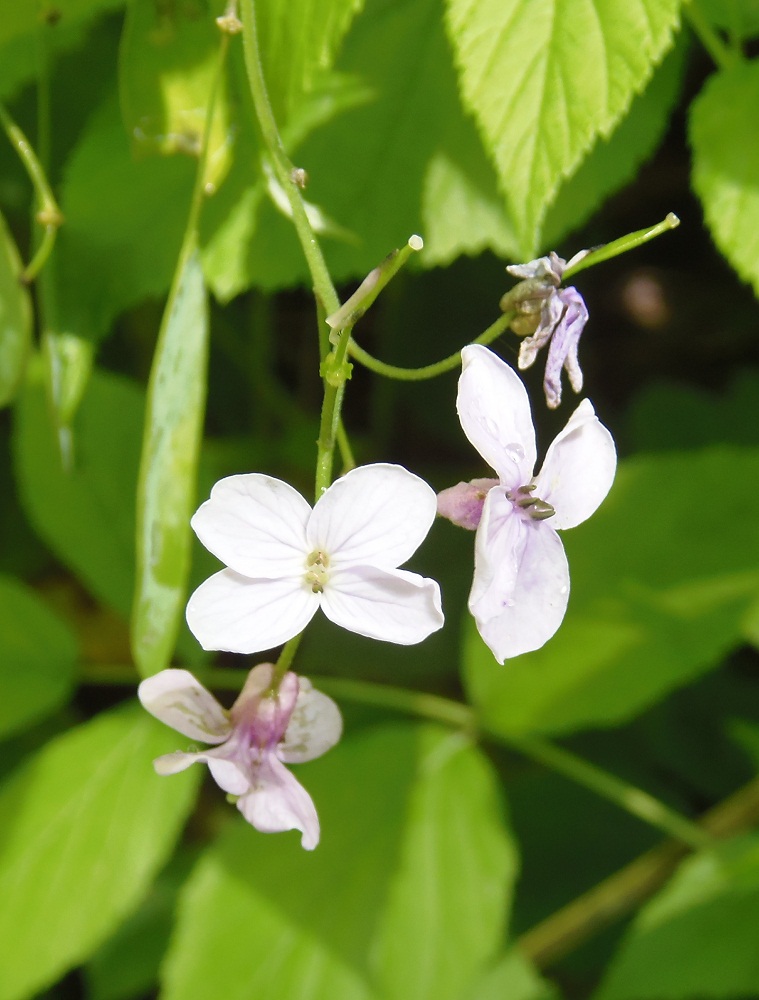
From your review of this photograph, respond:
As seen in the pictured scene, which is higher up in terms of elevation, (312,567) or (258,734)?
(312,567)

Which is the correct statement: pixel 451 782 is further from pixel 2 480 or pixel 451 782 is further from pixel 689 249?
pixel 689 249

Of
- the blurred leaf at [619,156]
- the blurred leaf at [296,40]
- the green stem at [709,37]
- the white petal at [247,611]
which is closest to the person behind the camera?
the white petal at [247,611]

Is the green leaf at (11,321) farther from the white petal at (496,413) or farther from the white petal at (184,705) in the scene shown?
the white petal at (496,413)

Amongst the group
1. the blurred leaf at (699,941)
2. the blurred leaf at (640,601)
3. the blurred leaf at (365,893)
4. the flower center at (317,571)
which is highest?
the flower center at (317,571)

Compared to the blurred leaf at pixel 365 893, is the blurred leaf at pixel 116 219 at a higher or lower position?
higher

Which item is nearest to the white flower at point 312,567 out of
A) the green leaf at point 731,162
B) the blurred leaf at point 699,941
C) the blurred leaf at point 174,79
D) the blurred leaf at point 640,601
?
the blurred leaf at point 174,79

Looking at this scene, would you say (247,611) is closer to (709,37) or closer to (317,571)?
(317,571)

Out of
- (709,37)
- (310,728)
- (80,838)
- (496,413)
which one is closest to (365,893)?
(80,838)
